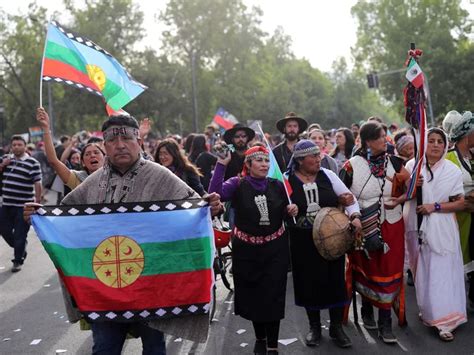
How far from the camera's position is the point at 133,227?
3607 millimetres

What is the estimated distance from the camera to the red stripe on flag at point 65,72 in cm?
599

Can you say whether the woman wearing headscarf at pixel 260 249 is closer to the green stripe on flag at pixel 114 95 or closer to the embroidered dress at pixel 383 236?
the embroidered dress at pixel 383 236

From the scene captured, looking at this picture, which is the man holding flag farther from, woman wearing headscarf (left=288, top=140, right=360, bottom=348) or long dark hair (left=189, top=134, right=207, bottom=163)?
long dark hair (left=189, top=134, right=207, bottom=163)

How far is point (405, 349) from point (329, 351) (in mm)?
662

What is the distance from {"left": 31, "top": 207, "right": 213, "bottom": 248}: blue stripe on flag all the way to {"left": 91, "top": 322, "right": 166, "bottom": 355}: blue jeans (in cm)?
52

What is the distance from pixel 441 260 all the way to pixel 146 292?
3.20 meters

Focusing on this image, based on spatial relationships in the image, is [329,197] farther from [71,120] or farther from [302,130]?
[71,120]

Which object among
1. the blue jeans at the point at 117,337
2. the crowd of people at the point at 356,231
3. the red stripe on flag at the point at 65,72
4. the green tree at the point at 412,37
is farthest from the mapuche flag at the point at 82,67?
the green tree at the point at 412,37

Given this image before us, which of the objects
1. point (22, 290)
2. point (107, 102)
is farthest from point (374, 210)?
point (22, 290)

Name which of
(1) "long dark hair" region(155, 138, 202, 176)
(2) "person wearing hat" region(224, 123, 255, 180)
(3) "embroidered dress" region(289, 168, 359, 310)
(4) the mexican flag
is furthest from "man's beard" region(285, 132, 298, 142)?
(4) the mexican flag

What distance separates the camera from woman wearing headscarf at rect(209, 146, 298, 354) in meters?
5.04

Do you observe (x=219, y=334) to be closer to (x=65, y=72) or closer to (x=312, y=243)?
(x=312, y=243)

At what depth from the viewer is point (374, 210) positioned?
5500 millimetres

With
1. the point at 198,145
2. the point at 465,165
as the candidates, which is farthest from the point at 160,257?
→ the point at 198,145
